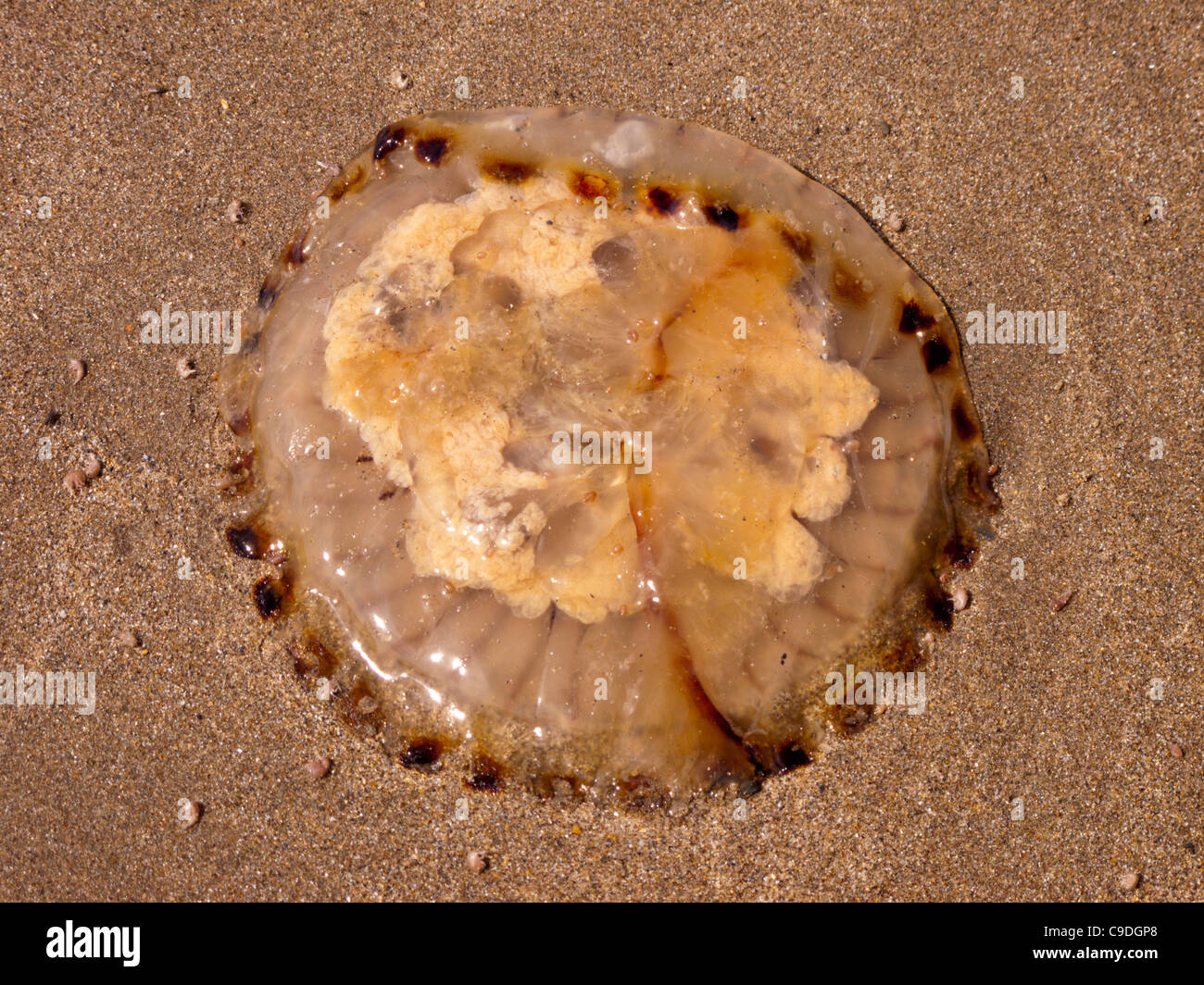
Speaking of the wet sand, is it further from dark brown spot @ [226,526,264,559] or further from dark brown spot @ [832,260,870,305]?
dark brown spot @ [832,260,870,305]

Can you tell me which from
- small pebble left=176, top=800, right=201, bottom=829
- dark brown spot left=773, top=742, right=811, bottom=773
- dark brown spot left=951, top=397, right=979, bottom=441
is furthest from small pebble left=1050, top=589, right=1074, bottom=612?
small pebble left=176, top=800, right=201, bottom=829

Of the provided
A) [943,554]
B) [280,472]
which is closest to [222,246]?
[280,472]

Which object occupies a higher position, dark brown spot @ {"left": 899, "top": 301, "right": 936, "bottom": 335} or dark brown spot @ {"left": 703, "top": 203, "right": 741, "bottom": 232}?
dark brown spot @ {"left": 703, "top": 203, "right": 741, "bottom": 232}

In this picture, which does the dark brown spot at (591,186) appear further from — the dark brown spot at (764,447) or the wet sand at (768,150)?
the dark brown spot at (764,447)

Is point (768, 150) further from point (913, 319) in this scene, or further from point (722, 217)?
point (913, 319)

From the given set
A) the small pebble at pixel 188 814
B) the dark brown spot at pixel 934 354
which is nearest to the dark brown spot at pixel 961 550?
the dark brown spot at pixel 934 354

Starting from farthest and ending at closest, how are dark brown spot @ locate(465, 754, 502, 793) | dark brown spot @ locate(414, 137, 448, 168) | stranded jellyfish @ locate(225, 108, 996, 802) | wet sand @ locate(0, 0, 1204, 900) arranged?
1. dark brown spot @ locate(414, 137, 448, 168)
2. wet sand @ locate(0, 0, 1204, 900)
3. dark brown spot @ locate(465, 754, 502, 793)
4. stranded jellyfish @ locate(225, 108, 996, 802)

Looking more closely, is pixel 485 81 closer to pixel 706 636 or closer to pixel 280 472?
pixel 280 472
